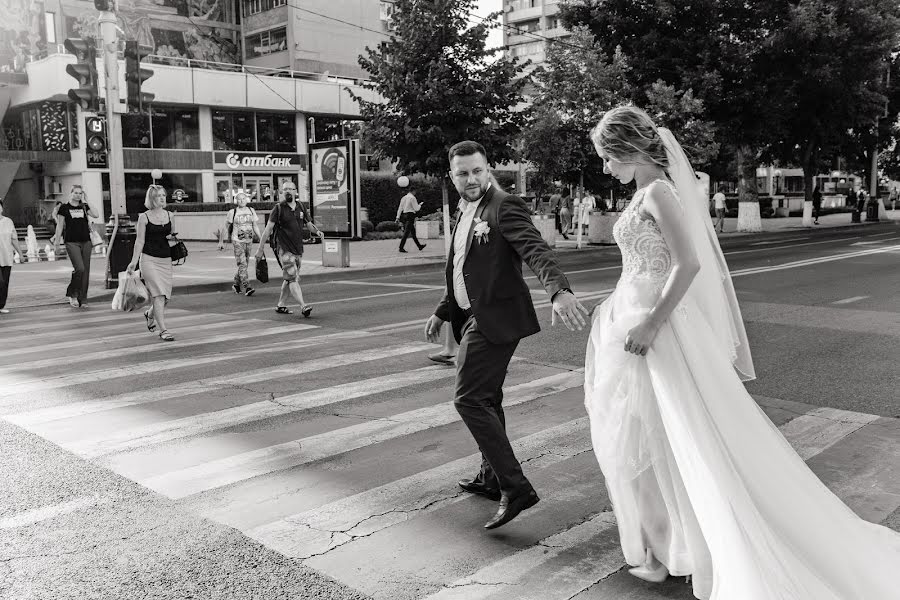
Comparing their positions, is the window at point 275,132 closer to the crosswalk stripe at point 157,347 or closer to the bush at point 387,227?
the bush at point 387,227

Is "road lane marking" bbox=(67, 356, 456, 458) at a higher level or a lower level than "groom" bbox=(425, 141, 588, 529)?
lower

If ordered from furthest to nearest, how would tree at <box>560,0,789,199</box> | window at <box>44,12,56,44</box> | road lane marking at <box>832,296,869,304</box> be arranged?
window at <box>44,12,56,44</box>
tree at <box>560,0,789,199</box>
road lane marking at <box>832,296,869,304</box>

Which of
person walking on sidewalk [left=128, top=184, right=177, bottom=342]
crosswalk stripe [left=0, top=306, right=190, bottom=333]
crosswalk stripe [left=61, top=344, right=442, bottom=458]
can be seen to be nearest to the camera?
crosswalk stripe [left=61, top=344, right=442, bottom=458]

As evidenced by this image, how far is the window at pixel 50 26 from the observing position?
42.2 meters

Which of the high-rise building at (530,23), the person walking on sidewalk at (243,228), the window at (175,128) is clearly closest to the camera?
the person walking on sidewalk at (243,228)

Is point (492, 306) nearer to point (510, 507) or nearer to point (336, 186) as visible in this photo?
point (510, 507)

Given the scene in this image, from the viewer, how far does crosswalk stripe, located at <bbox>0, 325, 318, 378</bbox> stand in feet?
27.2

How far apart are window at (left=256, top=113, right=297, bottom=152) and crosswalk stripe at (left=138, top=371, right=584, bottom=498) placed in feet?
126

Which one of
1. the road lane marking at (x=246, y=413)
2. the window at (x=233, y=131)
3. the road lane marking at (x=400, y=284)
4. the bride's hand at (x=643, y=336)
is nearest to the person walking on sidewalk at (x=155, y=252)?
the road lane marking at (x=246, y=413)

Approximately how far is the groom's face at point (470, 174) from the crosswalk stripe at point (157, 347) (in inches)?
223

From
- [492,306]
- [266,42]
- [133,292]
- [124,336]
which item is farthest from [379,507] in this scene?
[266,42]

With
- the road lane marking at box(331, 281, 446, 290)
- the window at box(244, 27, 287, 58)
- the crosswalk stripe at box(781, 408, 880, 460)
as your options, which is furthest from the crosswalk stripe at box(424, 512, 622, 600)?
the window at box(244, 27, 287, 58)

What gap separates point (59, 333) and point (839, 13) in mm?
28457

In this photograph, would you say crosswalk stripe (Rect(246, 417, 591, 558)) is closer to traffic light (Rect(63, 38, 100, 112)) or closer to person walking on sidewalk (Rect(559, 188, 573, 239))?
traffic light (Rect(63, 38, 100, 112))
